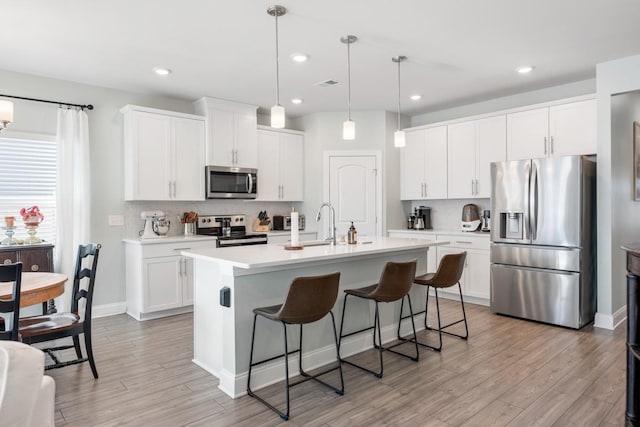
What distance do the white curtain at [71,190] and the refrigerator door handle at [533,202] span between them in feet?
15.7

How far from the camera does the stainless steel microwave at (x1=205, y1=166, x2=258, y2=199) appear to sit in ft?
17.0

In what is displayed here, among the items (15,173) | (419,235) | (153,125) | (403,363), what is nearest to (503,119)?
(419,235)

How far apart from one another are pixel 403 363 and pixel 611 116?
3191 millimetres

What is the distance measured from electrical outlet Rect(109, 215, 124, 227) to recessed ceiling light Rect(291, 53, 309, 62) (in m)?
2.77

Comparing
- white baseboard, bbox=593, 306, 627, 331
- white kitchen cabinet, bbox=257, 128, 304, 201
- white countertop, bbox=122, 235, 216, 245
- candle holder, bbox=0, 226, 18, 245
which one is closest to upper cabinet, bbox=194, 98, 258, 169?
white kitchen cabinet, bbox=257, 128, 304, 201

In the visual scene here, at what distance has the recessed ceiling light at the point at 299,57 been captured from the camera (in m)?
3.79

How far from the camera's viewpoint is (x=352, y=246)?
11.5 feet

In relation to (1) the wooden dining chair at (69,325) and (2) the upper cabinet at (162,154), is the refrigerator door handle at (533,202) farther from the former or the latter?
(1) the wooden dining chair at (69,325)

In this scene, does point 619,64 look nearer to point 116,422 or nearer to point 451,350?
point 451,350

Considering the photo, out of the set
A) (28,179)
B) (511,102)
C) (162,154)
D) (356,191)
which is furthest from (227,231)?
(511,102)

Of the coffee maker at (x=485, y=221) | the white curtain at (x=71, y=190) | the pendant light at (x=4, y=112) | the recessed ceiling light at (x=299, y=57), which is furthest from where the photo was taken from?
the coffee maker at (x=485, y=221)

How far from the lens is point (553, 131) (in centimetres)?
465

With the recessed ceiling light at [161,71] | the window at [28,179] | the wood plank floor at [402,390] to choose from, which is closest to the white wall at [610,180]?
the wood plank floor at [402,390]

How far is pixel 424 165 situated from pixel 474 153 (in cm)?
77
